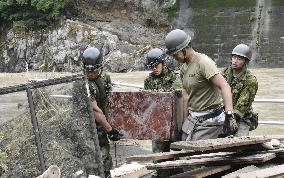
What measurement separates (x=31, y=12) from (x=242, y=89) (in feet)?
95.0

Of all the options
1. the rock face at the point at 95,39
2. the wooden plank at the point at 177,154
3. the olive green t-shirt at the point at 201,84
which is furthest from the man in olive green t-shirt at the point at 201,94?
the rock face at the point at 95,39

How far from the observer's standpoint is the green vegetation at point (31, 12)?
31750 mm

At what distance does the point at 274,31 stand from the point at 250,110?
23389mm

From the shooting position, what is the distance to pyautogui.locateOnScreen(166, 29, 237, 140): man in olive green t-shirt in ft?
15.2

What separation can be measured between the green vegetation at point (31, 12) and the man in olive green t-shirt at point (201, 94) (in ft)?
89.8

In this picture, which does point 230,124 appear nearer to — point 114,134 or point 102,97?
point 114,134

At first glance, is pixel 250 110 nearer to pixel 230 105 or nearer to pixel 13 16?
pixel 230 105

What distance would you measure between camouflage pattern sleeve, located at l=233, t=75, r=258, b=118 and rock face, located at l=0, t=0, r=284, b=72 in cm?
2093

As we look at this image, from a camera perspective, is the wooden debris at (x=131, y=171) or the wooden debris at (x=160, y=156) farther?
the wooden debris at (x=131, y=171)

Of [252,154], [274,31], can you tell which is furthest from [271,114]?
[274,31]

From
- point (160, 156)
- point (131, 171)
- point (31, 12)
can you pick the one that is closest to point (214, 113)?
point (131, 171)

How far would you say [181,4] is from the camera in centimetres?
3238

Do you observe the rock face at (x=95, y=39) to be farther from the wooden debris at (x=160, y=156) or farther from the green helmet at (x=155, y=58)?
the wooden debris at (x=160, y=156)

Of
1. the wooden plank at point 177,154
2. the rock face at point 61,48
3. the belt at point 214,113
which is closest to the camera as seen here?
the wooden plank at point 177,154
